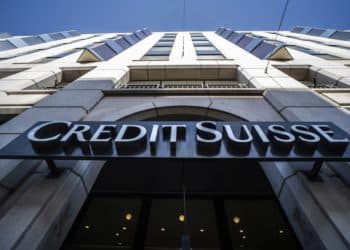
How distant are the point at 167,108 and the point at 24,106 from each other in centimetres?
456

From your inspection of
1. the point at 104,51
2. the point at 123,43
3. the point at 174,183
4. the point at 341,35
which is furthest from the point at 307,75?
the point at 341,35

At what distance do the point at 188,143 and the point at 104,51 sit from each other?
34.2ft

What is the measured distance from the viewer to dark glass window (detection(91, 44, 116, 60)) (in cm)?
1151

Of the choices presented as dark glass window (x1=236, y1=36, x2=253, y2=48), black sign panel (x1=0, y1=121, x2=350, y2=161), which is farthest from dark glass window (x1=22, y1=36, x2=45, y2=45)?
black sign panel (x1=0, y1=121, x2=350, y2=161)

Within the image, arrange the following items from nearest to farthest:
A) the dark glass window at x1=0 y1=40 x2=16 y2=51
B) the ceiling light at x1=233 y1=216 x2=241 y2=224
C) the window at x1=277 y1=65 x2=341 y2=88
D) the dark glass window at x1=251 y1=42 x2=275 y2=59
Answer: the ceiling light at x1=233 y1=216 x2=241 y2=224
the window at x1=277 y1=65 x2=341 y2=88
the dark glass window at x1=251 y1=42 x2=275 y2=59
the dark glass window at x1=0 y1=40 x2=16 y2=51

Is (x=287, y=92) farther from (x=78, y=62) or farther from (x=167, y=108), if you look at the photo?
(x=78, y=62)

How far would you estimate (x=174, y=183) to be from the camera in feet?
25.4

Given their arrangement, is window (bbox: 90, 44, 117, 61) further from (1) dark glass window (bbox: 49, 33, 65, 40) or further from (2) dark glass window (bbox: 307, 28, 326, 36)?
(2) dark glass window (bbox: 307, 28, 326, 36)

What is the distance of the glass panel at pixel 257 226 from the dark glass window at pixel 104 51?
9664mm

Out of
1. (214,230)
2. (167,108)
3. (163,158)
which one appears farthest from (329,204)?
(167,108)

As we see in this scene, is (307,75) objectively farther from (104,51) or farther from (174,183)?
(104,51)

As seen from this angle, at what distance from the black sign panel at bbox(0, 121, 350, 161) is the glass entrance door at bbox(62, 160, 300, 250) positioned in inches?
72.7

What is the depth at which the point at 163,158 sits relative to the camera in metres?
3.75

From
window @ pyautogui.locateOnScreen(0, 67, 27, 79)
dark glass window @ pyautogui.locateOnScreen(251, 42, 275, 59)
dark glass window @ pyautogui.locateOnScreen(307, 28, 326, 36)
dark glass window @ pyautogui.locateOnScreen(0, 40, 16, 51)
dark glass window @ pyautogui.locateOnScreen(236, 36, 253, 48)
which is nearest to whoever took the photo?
window @ pyautogui.locateOnScreen(0, 67, 27, 79)
